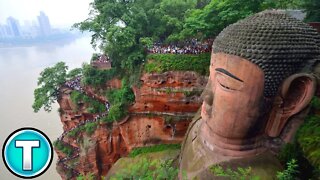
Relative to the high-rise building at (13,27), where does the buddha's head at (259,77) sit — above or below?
above

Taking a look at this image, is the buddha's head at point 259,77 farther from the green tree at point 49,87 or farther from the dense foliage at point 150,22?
the green tree at point 49,87

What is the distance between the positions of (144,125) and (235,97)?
6.14m

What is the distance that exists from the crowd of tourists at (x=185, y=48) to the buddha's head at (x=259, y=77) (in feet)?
15.7

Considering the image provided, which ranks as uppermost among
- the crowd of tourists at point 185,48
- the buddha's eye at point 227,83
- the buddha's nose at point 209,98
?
the buddha's eye at point 227,83

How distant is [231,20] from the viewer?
30.0 feet

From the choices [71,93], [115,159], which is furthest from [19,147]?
[71,93]

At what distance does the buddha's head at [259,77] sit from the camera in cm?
468

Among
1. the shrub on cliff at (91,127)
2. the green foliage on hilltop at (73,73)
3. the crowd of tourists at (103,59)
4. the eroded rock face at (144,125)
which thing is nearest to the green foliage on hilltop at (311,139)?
the eroded rock face at (144,125)

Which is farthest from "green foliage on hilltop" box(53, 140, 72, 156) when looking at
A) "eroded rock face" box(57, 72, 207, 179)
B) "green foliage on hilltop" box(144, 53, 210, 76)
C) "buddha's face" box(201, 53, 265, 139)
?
"buddha's face" box(201, 53, 265, 139)

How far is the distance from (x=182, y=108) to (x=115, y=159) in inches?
153

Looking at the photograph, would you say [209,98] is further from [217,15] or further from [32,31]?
[32,31]

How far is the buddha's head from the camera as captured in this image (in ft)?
15.4

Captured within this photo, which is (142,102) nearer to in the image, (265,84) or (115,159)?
(115,159)

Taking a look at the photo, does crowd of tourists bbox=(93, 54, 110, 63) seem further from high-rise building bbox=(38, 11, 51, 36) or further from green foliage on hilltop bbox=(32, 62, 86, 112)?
high-rise building bbox=(38, 11, 51, 36)
